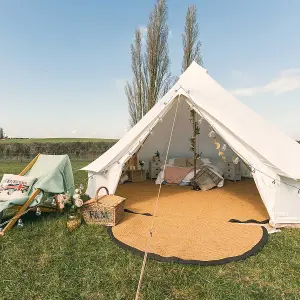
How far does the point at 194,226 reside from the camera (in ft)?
11.9

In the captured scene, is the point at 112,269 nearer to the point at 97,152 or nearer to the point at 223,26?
the point at 223,26

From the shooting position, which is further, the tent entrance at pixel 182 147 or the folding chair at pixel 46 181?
the tent entrance at pixel 182 147

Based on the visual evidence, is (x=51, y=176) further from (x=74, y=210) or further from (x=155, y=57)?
(x=155, y=57)

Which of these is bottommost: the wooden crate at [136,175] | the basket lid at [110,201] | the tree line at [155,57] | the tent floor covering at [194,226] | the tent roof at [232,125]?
the wooden crate at [136,175]

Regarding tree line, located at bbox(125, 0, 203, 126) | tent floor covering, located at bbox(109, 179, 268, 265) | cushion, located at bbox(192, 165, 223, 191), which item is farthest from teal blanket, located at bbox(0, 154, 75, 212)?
tree line, located at bbox(125, 0, 203, 126)

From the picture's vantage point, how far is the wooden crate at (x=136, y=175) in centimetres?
716

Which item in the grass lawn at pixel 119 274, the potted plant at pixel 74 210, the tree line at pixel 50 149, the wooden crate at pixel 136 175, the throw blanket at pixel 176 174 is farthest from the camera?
the tree line at pixel 50 149

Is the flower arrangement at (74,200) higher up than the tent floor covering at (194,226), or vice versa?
the flower arrangement at (74,200)

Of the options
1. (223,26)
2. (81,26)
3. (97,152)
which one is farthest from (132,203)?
(97,152)

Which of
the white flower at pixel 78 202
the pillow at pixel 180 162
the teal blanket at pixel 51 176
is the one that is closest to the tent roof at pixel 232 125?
the teal blanket at pixel 51 176

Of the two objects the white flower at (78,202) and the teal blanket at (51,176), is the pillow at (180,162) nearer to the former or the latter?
the teal blanket at (51,176)

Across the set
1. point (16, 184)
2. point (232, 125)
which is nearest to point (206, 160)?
point (232, 125)

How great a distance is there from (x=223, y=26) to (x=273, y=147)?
307 centimetres

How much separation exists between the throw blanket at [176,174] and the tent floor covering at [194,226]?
0.87 m
